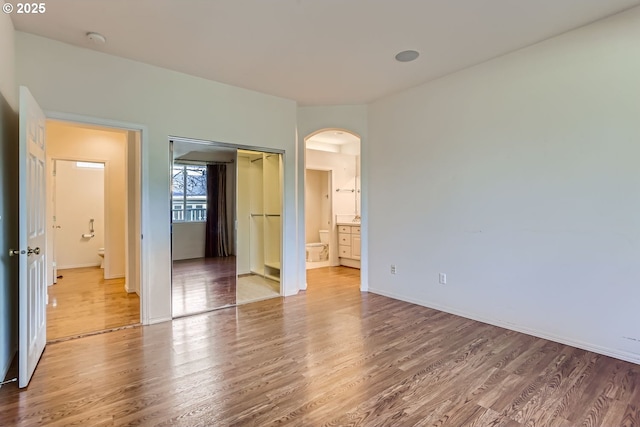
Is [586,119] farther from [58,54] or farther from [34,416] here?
[58,54]

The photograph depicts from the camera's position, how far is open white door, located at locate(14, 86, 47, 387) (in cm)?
225

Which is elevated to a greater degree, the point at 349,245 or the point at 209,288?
the point at 349,245

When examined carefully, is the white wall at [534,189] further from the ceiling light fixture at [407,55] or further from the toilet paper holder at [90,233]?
the toilet paper holder at [90,233]

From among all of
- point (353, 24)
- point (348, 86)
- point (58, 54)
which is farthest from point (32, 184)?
point (348, 86)

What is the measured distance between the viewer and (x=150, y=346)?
2980 mm

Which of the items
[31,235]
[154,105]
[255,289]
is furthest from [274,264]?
[31,235]

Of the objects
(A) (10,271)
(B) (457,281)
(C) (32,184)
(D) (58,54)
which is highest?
(D) (58,54)

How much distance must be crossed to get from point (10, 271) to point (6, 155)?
3.08 ft

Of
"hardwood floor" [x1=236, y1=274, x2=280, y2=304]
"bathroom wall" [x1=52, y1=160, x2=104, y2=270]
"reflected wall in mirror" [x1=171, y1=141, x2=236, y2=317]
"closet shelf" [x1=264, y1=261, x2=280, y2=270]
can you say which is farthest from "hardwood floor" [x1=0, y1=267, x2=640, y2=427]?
"bathroom wall" [x1=52, y1=160, x2=104, y2=270]

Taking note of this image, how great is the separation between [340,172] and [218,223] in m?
3.60

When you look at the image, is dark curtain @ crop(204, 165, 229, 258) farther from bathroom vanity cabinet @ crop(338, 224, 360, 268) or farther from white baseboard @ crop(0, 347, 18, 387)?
bathroom vanity cabinet @ crop(338, 224, 360, 268)

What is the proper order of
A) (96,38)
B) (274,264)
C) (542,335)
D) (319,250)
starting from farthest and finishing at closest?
(319,250) < (274,264) < (542,335) < (96,38)

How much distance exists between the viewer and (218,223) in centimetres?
444

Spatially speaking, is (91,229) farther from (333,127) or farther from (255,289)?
(333,127)
